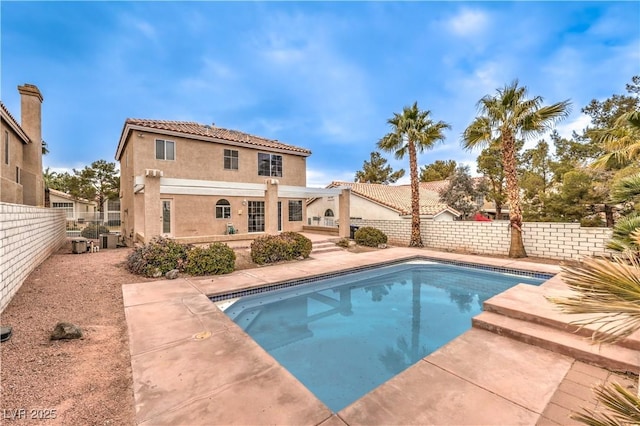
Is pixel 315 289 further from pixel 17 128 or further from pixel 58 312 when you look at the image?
pixel 17 128

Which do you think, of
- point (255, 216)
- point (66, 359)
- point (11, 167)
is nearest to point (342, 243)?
point (255, 216)

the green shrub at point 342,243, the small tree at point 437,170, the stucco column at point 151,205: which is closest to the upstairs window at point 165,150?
the stucco column at point 151,205

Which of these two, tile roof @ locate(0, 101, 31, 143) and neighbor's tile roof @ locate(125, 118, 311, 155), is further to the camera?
neighbor's tile roof @ locate(125, 118, 311, 155)

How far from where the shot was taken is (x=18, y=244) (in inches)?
295

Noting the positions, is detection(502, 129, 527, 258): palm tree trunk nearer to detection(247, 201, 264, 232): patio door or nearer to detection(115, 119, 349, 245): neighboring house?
detection(115, 119, 349, 245): neighboring house

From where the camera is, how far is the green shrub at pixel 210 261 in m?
10.3

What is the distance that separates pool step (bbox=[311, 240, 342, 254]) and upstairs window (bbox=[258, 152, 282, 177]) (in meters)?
6.70

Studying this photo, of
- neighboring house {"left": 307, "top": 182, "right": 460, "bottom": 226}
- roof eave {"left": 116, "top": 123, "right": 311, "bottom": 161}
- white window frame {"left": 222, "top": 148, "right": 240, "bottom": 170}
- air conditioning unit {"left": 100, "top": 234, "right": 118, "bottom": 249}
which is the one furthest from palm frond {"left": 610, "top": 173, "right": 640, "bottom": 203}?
air conditioning unit {"left": 100, "top": 234, "right": 118, "bottom": 249}

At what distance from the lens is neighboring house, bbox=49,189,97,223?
31.9m

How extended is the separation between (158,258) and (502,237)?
53.3 ft

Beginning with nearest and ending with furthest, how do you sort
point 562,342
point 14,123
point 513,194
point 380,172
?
point 562,342 → point 513,194 → point 14,123 → point 380,172

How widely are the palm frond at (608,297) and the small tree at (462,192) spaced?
95.8 ft

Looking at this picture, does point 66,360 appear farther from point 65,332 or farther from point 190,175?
point 190,175

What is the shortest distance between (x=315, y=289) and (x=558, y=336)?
266 inches
